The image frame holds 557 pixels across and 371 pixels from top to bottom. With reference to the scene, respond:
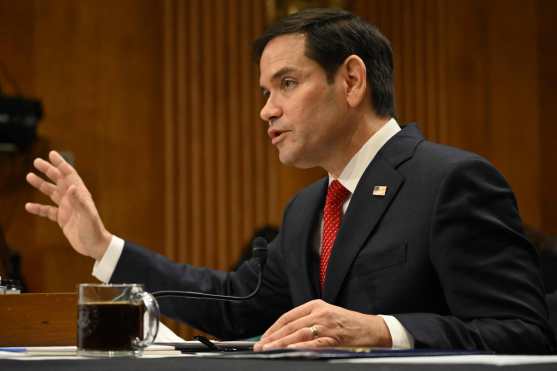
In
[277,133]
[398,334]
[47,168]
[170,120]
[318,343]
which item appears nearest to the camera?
[318,343]

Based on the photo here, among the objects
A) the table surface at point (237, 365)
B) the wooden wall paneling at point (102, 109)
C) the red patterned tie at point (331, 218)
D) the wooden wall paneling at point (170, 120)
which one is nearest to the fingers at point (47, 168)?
the red patterned tie at point (331, 218)

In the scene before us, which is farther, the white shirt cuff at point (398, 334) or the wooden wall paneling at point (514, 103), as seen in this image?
the wooden wall paneling at point (514, 103)

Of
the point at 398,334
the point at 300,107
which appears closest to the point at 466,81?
the point at 300,107

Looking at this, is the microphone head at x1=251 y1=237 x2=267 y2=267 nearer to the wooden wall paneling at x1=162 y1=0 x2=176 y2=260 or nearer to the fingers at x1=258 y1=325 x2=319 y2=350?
the fingers at x1=258 y1=325 x2=319 y2=350

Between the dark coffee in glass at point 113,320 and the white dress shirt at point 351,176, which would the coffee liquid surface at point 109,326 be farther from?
the white dress shirt at point 351,176

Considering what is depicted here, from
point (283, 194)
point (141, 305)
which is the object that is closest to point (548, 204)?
point (283, 194)

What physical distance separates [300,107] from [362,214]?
17.6 inches

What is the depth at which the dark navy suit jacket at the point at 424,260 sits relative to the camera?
2.40m

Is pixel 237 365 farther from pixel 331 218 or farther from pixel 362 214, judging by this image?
pixel 331 218

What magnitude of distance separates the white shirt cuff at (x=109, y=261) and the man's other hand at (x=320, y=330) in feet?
3.28

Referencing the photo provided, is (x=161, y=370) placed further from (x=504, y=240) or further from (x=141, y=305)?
(x=504, y=240)

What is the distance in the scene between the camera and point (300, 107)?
303 centimetres

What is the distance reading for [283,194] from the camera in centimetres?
624

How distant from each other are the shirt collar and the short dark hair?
0.38ft
